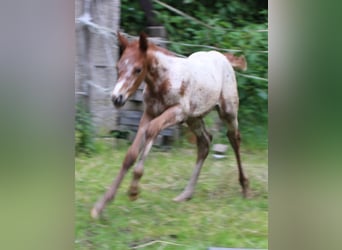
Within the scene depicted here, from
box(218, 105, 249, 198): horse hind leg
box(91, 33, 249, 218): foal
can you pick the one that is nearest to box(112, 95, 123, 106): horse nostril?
box(91, 33, 249, 218): foal

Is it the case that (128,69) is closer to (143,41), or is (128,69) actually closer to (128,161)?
(143,41)

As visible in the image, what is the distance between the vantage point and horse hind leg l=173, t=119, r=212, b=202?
331cm

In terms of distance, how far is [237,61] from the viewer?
3324 mm

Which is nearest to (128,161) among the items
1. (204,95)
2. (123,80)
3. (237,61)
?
(123,80)

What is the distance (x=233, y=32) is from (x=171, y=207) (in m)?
1.00

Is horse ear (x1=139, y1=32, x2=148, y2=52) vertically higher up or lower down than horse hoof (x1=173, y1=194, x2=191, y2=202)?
higher up

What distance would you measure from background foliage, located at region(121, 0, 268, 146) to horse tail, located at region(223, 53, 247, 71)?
0.02 metres

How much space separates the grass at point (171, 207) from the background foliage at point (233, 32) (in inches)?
7.9

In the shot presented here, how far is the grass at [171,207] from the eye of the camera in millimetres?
3283

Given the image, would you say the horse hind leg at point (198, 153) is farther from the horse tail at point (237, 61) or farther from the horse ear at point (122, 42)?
the horse ear at point (122, 42)

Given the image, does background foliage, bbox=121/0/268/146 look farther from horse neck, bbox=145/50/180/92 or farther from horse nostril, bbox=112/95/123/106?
horse nostril, bbox=112/95/123/106
